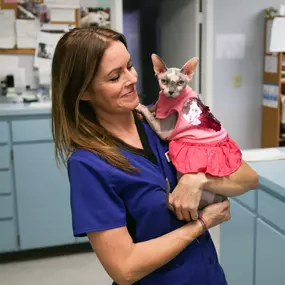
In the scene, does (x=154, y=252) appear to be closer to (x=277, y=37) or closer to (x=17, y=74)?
Result: (x=17, y=74)

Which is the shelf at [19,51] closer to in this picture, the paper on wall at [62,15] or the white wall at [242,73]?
the paper on wall at [62,15]

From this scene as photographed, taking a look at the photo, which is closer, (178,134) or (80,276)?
(178,134)

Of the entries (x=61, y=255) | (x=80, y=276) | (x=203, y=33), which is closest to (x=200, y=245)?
(x=80, y=276)

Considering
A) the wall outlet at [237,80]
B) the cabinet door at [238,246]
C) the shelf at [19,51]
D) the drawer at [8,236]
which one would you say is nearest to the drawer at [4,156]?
the drawer at [8,236]

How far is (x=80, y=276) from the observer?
2697 millimetres

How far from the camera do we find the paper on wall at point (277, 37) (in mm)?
3705

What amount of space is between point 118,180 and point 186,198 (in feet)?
0.58

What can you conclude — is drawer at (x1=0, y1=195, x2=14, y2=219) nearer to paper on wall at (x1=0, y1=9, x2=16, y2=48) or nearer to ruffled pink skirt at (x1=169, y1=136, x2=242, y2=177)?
paper on wall at (x1=0, y1=9, x2=16, y2=48)

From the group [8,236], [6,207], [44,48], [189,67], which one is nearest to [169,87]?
[189,67]

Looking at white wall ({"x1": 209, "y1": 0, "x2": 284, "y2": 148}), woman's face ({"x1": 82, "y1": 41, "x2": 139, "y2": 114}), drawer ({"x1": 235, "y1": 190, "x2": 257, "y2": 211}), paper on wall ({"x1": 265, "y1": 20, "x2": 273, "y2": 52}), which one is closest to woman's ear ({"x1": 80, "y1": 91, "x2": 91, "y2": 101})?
woman's face ({"x1": 82, "y1": 41, "x2": 139, "y2": 114})

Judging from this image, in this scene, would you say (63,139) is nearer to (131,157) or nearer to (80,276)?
(131,157)

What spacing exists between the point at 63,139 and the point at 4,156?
5.88 feet

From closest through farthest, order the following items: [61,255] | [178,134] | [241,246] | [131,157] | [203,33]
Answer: [131,157]
[178,134]
[241,246]
[61,255]
[203,33]

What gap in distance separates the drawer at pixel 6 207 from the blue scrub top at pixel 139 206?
185 centimetres
